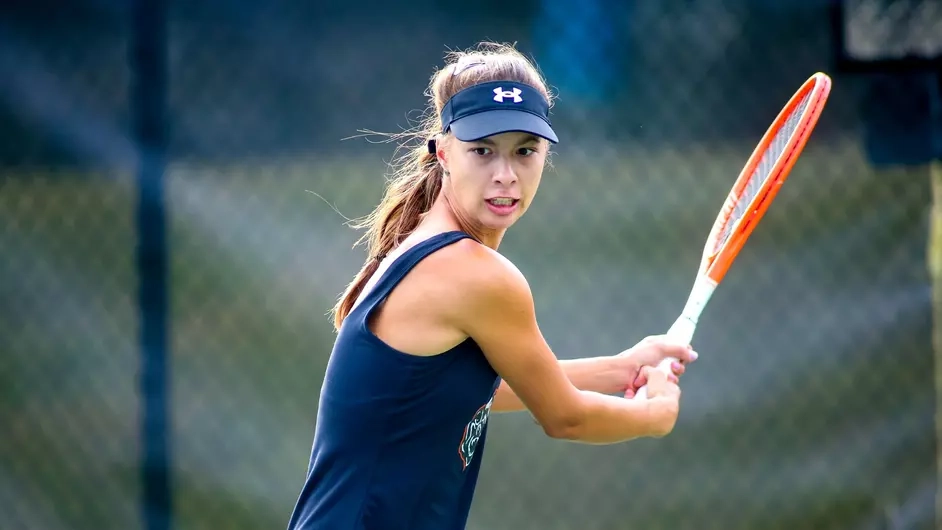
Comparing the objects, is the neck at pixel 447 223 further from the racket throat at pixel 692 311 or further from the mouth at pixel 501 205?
the racket throat at pixel 692 311

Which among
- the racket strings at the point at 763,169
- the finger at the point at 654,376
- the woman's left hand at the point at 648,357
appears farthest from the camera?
the racket strings at the point at 763,169

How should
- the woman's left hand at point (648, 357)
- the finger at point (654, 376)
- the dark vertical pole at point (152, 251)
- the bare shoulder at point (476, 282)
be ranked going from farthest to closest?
the dark vertical pole at point (152, 251), the woman's left hand at point (648, 357), the finger at point (654, 376), the bare shoulder at point (476, 282)

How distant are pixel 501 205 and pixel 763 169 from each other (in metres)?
1.11

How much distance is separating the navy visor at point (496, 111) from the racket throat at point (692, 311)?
2.39 ft

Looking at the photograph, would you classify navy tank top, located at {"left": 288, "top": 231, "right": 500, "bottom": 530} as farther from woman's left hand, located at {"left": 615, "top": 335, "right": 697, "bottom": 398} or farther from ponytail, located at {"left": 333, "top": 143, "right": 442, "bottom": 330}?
woman's left hand, located at {"left": 615, "top": 335, "right": 697, "bottom": 398}

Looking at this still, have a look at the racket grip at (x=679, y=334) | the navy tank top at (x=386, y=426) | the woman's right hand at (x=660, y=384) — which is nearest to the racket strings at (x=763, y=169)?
the racket grip at (x=679, y=334)

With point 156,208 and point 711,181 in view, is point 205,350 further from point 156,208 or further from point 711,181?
point 711,181

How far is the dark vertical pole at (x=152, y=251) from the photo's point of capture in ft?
11.3

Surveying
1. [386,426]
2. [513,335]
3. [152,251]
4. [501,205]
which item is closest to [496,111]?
[501,205]

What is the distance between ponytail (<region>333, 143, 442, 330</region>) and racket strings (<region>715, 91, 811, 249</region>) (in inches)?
35.0

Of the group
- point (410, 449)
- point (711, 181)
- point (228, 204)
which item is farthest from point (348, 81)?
point (410, 449)

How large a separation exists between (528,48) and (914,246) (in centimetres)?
132

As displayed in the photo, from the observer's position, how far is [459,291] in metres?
1.97

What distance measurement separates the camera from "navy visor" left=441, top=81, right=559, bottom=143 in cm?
204
